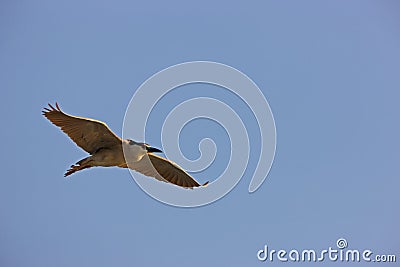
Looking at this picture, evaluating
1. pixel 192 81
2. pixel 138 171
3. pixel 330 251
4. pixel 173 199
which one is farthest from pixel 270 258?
pixel 192 81

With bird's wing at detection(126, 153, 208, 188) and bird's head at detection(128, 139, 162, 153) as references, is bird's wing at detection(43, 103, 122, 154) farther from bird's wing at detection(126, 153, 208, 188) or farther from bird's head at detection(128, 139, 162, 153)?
bird's wing at detection(126, 153, 208, 188)

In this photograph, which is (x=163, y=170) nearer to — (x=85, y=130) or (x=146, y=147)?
(x=146, y=147)

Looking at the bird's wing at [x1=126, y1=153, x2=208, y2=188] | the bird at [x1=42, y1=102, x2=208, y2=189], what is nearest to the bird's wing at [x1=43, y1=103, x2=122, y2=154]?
the bird at [x1=42, y1=102, x2=208, y2=189]

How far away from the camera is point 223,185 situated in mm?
14938

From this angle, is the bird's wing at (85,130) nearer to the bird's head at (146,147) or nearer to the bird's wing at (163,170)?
the bird's head at (146,147)

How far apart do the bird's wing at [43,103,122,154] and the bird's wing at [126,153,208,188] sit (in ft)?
3.21

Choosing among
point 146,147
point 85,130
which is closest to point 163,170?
point 146,147

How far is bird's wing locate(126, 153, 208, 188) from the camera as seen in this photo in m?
14.1

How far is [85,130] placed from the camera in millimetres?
13133

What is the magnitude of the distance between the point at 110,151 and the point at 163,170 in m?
1.48

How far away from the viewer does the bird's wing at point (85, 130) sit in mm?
12773

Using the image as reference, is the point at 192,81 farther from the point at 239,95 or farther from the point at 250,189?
the point at 250,189

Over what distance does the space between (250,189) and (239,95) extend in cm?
236

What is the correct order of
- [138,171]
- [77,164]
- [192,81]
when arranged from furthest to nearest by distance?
[192,81], [138,171], [77,164]
